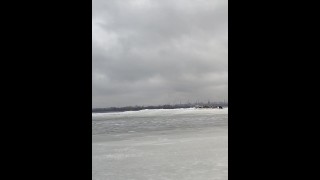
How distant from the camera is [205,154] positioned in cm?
785
